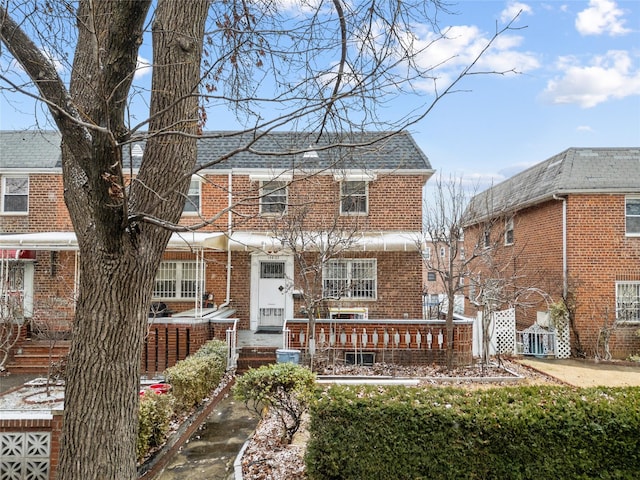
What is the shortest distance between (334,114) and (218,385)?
24.1 ft

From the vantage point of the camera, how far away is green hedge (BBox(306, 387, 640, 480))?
15.2ft

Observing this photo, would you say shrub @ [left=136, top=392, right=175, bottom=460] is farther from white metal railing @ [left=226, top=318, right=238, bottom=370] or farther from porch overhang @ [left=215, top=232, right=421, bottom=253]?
porch overhang @ [left=215, top=232, right=421, bottom=253]

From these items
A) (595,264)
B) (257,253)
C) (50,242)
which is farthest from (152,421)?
(595,264)

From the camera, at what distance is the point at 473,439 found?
15.3 feet

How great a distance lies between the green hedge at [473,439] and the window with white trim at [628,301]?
11.9 meters

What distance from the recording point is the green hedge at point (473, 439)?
15.2 feet

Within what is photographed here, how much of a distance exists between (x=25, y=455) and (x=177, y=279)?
10.3 metres

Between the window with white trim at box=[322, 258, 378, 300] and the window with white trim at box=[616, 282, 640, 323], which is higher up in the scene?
the window with white trim at box=[322, 258, 378, 300]

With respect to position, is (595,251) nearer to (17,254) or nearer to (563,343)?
(563,343)

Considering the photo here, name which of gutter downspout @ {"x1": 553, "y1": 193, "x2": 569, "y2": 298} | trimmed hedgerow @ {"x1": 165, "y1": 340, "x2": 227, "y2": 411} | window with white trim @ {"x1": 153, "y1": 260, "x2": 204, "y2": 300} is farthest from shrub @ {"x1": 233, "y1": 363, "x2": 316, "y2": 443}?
gutter downspout @ {"x1": 553, "y1": 193, "x2": 569, "y2": 298}

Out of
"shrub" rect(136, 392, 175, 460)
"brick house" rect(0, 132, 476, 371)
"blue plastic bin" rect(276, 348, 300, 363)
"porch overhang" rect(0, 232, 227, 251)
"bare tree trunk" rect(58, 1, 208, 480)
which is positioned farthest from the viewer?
"brick house" rect(0, 132, 476, 371)

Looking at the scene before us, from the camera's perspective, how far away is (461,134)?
8398 millimetres

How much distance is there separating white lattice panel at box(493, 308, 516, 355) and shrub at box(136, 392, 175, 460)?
37.3ft

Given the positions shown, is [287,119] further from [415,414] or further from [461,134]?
[461,134]
